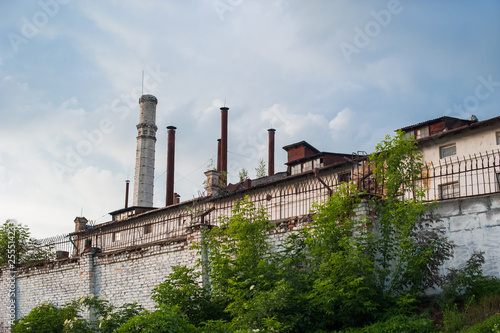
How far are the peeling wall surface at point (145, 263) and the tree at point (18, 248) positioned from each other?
1132mm

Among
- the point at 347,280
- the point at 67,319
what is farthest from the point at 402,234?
the point at 67,319

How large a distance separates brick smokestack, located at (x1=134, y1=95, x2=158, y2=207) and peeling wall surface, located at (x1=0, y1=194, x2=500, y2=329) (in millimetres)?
18744

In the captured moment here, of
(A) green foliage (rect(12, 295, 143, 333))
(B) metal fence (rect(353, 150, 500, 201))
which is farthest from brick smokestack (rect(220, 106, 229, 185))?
(A) green foliage (rect(12, 295, 143, 333))

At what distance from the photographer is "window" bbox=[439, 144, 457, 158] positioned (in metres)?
20.5

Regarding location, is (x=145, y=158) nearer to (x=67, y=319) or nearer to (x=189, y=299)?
(x=67, y=319)

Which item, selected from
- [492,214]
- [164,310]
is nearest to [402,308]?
[492,214]

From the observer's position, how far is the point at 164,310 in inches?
394

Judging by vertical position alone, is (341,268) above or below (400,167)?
below

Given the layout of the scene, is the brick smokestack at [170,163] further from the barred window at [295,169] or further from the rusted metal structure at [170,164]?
the barred window at [295,169]

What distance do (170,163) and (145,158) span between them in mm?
3246

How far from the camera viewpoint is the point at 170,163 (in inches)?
1474

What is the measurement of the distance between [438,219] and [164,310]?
5.55 meters

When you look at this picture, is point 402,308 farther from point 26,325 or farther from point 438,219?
point 26,325

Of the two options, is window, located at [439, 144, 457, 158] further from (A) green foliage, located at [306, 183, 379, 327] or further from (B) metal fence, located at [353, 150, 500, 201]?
(A) green foliage, located at [306, 183, 379, 327]
